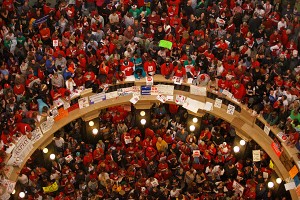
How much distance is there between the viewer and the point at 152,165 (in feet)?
105

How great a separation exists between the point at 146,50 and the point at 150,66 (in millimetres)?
1270

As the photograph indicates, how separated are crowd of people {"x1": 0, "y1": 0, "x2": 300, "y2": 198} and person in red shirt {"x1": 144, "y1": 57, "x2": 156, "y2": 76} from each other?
52mm

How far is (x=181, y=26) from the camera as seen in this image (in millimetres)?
33188

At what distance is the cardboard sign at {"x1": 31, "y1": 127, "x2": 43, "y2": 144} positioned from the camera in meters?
30.2

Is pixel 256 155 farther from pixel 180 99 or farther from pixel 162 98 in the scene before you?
pixel 162 98

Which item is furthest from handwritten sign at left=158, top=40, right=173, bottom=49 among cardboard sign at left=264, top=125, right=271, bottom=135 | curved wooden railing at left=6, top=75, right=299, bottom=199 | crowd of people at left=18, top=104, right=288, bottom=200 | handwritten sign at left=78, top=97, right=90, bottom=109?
cardboard sign at left=264, top=125, right=271, bottom=135

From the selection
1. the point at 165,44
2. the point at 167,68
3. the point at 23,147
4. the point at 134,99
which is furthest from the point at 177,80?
the point at 23,147

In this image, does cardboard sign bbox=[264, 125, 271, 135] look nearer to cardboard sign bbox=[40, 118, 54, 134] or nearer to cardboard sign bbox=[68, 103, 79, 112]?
cardboard sign bbox=[68, 103, 79, 112]

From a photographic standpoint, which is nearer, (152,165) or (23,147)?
(23,147)

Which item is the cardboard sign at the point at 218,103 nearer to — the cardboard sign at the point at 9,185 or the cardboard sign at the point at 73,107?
the cardboard sign at the point at 73,107

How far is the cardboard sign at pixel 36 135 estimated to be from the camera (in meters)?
30.2

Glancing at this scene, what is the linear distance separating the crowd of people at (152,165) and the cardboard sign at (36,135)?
1.70 metres

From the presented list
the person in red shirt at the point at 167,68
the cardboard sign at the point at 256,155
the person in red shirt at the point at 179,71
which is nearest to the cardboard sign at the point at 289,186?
the cardboard sign at the point at 256,155

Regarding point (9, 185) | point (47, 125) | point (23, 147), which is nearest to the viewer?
point (9, 185)
